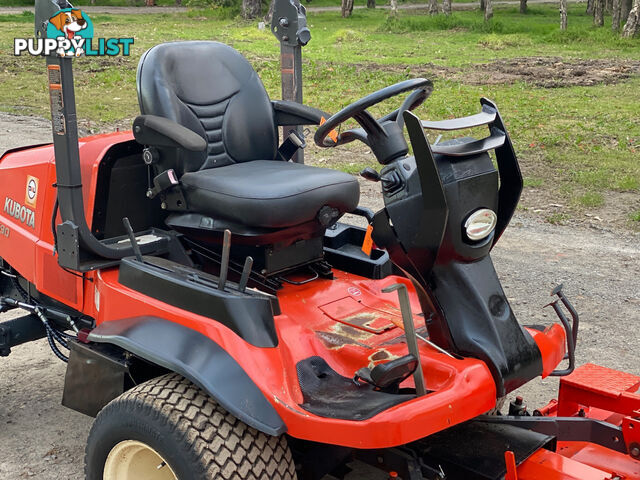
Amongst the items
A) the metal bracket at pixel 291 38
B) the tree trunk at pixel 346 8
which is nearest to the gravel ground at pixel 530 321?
the metal bracket at pixel 291 38

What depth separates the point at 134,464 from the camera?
102 inches

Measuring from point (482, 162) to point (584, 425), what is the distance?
0.85 m

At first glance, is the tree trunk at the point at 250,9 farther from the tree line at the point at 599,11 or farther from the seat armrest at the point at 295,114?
the seat armrest at the point at 295,114

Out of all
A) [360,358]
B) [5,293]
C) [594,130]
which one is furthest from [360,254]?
[594,130]

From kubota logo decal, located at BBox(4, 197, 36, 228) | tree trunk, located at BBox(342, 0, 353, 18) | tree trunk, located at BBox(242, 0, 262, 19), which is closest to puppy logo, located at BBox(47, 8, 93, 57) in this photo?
kubota logo decal, located at BBox(4, 197, 36, 228)

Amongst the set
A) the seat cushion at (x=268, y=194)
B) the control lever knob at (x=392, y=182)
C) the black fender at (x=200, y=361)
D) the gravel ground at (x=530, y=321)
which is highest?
the control lever knob at (x=392, y=182)

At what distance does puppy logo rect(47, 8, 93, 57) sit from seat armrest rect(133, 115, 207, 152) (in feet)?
1.13

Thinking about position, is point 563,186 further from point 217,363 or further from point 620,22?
point 620,22

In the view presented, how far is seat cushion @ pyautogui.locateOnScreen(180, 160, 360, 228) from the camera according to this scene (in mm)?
2850

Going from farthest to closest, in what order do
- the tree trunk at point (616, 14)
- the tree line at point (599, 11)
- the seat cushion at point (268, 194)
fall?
the tree trunk at point (616, 14)
the tree line at point (599, 11)
the seat cushion at point (268, 194)

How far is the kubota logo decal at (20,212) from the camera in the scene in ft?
11.1

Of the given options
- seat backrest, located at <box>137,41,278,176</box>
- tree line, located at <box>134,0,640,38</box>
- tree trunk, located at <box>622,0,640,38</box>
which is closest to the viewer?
seat backrest, located at <box>137,41,278,176</box>

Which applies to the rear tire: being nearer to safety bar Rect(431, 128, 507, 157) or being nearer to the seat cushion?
the seat cushion

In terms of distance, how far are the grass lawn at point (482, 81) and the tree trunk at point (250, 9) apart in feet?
5.79
